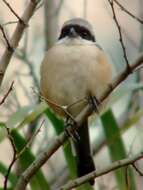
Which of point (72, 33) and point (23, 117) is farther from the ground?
point (23, 117)

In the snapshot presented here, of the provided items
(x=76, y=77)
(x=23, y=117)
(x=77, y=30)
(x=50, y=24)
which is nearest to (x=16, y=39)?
(x=23, y=117)

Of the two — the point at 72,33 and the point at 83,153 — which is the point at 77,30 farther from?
the point at 83,153

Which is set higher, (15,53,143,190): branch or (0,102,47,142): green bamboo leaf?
(15,53,143,190): branch

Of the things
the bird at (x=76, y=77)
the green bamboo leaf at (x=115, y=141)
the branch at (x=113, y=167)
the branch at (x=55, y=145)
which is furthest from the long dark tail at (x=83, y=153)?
the branch at (x=113, y=167)

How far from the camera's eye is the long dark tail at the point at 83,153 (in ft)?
8.98

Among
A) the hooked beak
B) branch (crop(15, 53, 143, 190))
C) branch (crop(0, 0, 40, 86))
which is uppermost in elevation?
branch (crop(0, 0, 40, 86))

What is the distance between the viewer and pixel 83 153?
9.29 feet

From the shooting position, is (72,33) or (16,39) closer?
(16,39)

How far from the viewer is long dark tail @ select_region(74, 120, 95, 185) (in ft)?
8.98

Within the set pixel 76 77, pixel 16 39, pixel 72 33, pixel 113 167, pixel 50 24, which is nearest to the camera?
pixel 113 167

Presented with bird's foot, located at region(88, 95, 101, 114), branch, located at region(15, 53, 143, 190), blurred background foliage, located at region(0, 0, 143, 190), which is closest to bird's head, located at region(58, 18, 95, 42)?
blurred background foliage, located at region(0, 0, 143, 190)

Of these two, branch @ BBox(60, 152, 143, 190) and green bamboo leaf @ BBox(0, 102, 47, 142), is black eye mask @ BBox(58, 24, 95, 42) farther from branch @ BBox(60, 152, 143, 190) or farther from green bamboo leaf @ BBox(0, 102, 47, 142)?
branch @ BBox(60, 152, 143, 190)

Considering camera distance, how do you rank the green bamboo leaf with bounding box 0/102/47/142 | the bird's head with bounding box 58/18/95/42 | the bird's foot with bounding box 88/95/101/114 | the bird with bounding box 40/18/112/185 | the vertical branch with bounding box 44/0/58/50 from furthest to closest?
the vertical branch with bounding box 44/0/58/50 → the bird's head with bounding box 58/18/95/42 → the bird with bounding box 40/18/112/185 → the bird's foot with bounding box 88/95/101/114 → the green bamboo leaf with bounding box 0/102/47/142

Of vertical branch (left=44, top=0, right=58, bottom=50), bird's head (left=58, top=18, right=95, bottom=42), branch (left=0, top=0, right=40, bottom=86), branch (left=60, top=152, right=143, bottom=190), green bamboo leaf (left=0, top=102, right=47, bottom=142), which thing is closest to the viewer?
branch (left=60, top=152, right=143, bottom=190)
